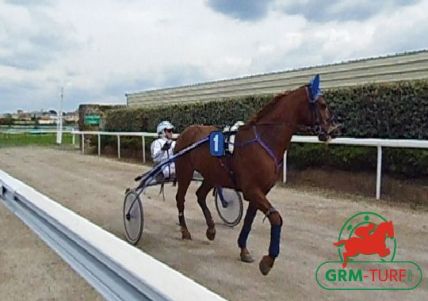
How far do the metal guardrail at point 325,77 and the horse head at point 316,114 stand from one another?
566cm

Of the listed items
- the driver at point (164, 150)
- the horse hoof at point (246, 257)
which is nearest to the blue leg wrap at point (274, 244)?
the horse hoof at point (246, 257)

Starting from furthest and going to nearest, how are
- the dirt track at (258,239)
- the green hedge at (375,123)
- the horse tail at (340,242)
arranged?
the green hedge at (375,123)
the horse tail at (340,242)
the dirt track at (258,239)

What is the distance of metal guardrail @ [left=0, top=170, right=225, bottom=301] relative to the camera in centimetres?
161

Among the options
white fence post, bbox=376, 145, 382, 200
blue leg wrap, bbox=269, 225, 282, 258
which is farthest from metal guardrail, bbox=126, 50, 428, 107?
blue leg wrap, bbox=269, 225, 282, 258

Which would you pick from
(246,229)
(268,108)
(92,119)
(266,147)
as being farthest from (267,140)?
(92,119)

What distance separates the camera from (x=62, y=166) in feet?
52.5

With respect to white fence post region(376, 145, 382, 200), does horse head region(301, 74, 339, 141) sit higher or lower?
higher

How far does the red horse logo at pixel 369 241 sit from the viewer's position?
542 centimetres

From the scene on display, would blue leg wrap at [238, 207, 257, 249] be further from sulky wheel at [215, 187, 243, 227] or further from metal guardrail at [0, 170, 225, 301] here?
metal guardrail at [0, 170, 225, 301]

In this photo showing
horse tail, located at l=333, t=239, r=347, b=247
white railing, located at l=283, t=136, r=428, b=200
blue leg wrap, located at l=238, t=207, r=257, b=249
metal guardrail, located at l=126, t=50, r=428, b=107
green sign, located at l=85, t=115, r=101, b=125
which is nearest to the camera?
blue leg wrap, located at l=238, t=207, r=257, b=249

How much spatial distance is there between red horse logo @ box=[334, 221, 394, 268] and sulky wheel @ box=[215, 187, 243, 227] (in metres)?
1.50

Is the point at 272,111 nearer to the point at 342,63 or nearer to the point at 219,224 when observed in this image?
the point at 219,224

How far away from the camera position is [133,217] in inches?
247

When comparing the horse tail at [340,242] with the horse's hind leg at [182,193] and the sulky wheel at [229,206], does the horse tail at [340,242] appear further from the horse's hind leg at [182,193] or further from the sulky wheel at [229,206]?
the horse's hind leg at [182,193]
